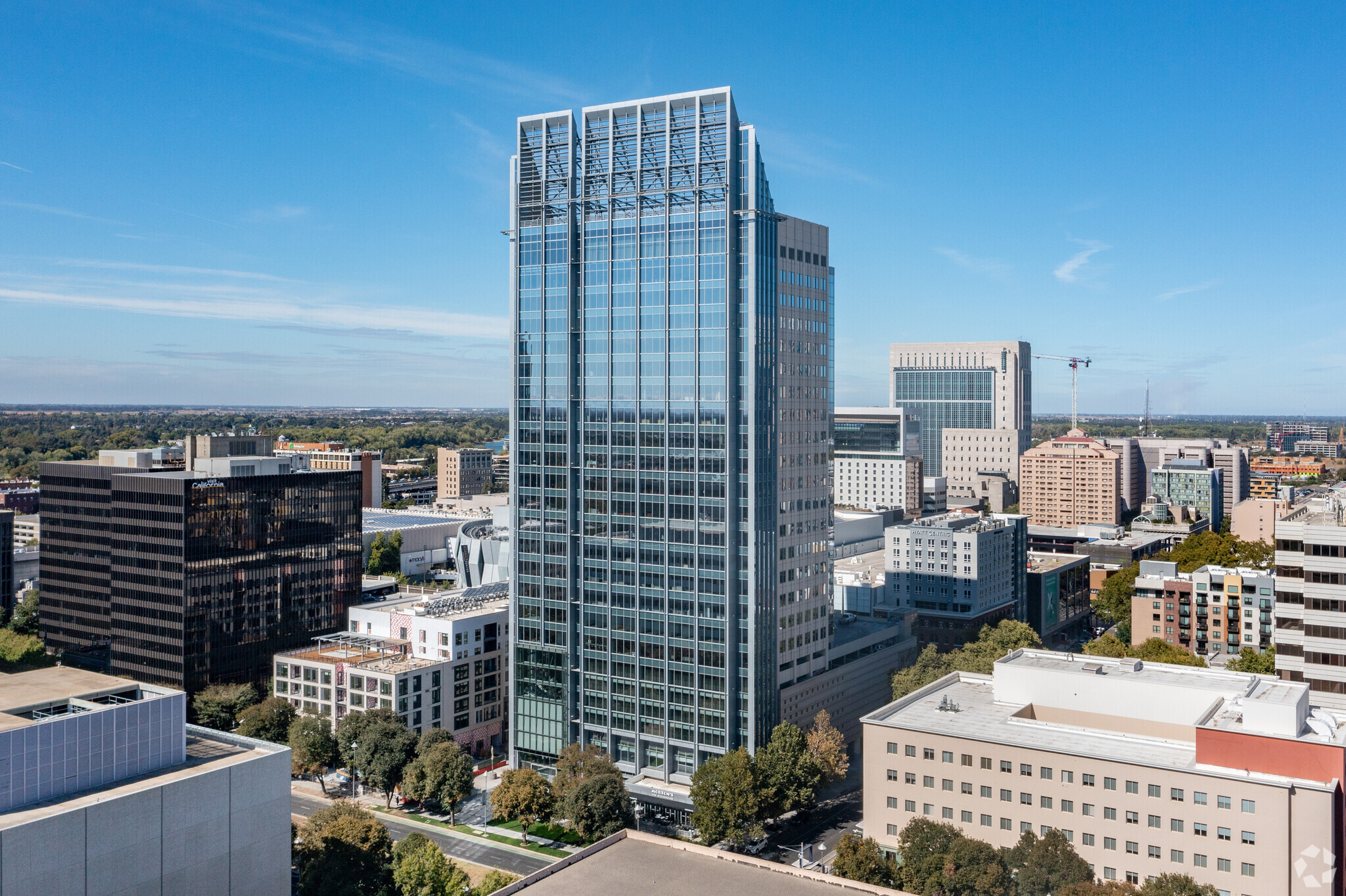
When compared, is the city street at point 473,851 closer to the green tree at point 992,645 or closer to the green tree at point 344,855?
the green tree at point 344,855

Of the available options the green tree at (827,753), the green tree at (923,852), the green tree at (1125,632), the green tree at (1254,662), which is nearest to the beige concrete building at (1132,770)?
the green tree at (923,852)

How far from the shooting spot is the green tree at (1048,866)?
66.4 m

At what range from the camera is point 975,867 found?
6781 centimetres

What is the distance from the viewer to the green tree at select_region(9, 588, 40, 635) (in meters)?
150

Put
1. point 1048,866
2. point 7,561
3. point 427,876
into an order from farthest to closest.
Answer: point 7,561 → point 427,876 → point 1048,866

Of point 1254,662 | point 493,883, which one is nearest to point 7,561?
point 493,883

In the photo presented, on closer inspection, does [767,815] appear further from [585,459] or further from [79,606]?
[79,606]

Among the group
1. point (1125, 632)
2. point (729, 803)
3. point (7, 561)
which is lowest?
point (1125, 632)

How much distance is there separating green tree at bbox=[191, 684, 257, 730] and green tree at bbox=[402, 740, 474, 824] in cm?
2743

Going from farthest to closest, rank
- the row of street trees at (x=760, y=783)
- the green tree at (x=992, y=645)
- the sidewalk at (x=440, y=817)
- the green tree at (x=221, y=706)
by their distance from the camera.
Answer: the green tree at (x=992, y=645)
the green tree at (x=221, y=706)
the sidewalk at (x=440, y=817)
the row of street trees at (x=760, y=783)

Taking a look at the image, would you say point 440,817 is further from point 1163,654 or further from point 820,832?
point 1163,654

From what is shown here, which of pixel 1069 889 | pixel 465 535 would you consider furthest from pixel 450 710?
pixel 1069 889

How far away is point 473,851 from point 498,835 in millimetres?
4651

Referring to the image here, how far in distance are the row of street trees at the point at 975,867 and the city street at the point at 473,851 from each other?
26.0 meters
